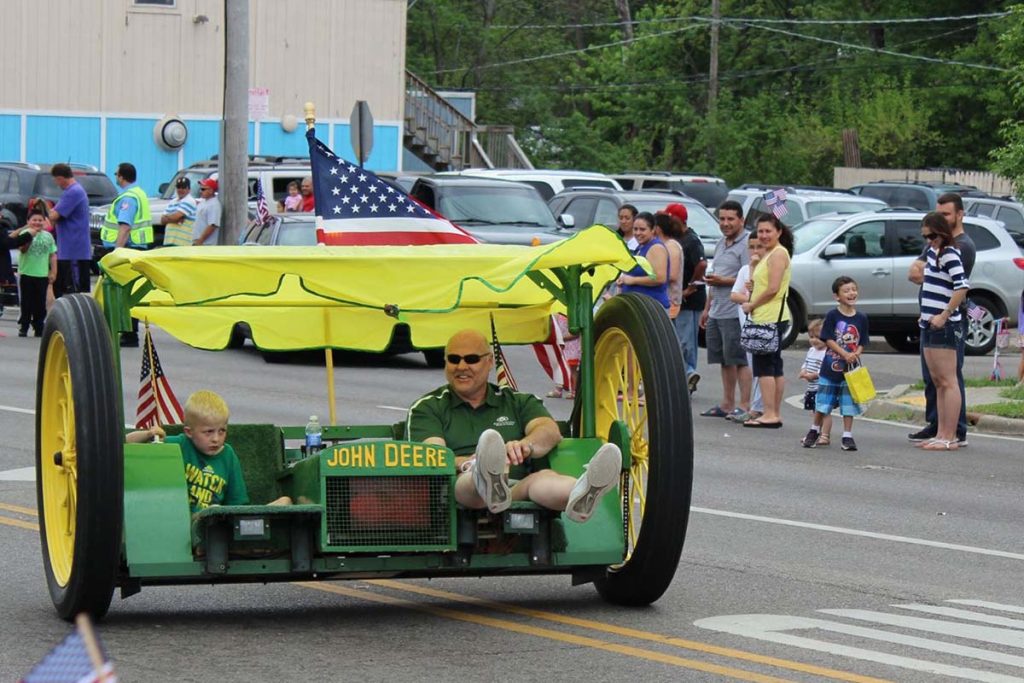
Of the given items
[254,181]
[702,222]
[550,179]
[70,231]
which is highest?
[550,179]

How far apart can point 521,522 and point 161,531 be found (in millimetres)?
1421

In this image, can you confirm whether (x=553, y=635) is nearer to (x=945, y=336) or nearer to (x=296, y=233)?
(x=945, y=336)

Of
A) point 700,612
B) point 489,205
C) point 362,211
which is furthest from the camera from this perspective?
point 489,205

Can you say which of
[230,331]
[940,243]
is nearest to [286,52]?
[940,243]

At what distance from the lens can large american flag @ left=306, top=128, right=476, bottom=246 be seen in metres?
9.15

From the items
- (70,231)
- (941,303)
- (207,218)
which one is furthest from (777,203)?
(70,231)

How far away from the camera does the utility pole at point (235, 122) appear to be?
25281mm

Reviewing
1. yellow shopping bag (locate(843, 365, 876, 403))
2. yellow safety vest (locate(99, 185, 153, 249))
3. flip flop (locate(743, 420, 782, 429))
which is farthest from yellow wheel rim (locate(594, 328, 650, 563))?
yellow safety vest (locate(99, 185, 153, 249))

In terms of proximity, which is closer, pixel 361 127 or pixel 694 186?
pixel 361 127

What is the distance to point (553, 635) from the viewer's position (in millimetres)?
7359

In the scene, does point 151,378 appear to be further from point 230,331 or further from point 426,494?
point 426,494

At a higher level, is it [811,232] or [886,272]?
[811,232]

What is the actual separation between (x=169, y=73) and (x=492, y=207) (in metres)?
21.3

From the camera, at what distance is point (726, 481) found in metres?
12.5
